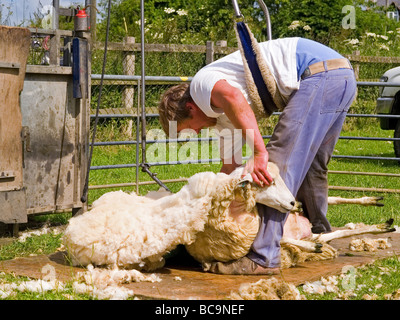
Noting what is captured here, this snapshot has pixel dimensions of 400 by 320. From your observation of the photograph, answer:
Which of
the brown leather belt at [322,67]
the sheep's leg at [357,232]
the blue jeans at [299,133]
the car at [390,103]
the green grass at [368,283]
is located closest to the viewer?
the green grass at [368,283]

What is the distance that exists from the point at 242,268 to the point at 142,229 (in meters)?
0.68

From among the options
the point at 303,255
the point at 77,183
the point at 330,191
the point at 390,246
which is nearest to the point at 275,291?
the point at 303,255

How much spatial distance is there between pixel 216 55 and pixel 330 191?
4940 mm

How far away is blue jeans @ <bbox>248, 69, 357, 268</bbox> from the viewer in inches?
173

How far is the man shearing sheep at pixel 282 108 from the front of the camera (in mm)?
4328

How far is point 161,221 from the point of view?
13.8 feet

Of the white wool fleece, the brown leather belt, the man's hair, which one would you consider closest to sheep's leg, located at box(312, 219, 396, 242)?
the white wool fleece

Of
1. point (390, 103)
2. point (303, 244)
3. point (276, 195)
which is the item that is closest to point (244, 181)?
point (276, 195)

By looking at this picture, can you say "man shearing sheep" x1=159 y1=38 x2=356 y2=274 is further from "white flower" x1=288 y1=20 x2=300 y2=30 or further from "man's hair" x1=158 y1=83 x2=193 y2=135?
"white flower" x1=288 y1=20 x2=300 y2=30

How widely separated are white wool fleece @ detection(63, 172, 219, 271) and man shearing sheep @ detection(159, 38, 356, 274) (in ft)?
1.16

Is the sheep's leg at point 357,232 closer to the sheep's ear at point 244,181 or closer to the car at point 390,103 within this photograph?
the sheep's ear at point 244,181

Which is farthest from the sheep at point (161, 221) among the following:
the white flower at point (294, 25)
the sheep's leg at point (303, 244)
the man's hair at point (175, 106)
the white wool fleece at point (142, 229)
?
the white flower at point (294, 25)

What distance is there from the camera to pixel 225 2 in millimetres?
17234
